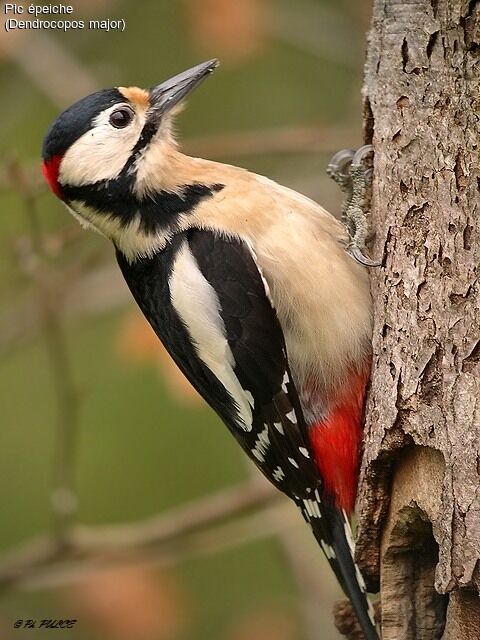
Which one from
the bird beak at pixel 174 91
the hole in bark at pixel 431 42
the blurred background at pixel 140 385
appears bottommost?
the blurred background at pixel 140 385

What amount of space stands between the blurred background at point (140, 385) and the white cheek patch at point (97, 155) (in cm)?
48

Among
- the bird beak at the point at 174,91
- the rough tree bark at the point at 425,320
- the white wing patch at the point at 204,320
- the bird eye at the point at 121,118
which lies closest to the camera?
the rough tree bark at the point at 425,320

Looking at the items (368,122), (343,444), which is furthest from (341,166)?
(343,444)

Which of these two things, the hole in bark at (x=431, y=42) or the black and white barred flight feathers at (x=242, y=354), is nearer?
the hole in bark at (x=431, y=42)

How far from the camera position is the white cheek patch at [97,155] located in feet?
11.2

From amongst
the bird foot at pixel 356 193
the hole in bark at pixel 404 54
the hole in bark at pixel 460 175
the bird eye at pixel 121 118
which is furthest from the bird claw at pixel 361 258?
the bird eye at pixel 121 118

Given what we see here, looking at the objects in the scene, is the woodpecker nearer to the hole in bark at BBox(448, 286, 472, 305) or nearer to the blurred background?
the hole in bark at BBox(448, 286, 472, 305)

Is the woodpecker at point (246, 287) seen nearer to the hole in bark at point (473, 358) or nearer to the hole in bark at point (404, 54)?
the hole in bark at point (473, 358)

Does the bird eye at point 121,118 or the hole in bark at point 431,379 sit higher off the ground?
the bird eye at point 121,118

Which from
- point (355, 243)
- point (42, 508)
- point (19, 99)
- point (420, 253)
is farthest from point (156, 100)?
point (42, 508)

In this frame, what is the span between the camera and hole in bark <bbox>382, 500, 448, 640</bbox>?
124 inches

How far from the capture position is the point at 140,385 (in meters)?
6.10

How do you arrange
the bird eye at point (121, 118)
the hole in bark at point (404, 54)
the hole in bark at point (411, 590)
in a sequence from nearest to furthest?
the hole in bark at point (404, 54) < the hole in bark at point (411, 590) < the bird eye at point (121, 118)

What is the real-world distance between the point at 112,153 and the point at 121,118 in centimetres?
13
